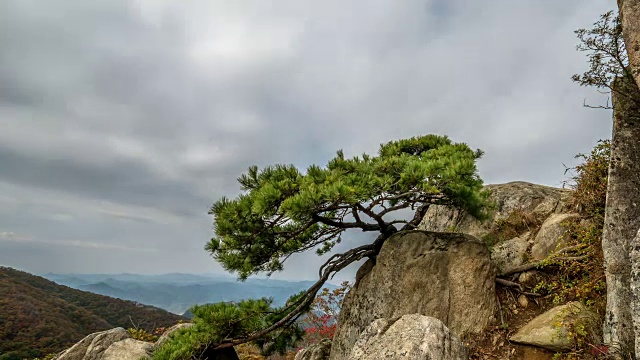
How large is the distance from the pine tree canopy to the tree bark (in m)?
2.09

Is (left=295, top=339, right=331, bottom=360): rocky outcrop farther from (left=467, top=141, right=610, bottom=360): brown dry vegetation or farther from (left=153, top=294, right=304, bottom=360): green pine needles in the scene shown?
(left=467, top=141, right=610, bottom=360): brown dry vegetation

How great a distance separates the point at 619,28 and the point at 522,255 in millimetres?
5289

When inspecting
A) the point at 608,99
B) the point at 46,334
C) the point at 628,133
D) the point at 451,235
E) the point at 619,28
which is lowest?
the point at 46,334

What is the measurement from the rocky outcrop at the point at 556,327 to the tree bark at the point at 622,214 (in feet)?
1.61

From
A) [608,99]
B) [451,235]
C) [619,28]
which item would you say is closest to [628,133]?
[608,99]

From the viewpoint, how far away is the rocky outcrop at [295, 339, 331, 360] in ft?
28.6

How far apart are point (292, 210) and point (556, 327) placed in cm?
489

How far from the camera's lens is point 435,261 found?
24.0 feet

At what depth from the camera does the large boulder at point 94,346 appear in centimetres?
871

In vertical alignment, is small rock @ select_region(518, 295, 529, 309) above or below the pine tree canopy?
below

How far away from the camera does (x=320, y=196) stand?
538 cm

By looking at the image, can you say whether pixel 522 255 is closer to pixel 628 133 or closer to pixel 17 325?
pixel 628 133

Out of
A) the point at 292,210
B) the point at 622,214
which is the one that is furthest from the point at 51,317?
the point at 622,214

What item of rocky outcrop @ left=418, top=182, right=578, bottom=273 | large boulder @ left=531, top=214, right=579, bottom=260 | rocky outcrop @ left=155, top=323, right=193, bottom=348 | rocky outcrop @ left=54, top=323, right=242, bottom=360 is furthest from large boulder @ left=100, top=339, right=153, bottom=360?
large boulder @ left=531, top=214, right=579, bottom=260
